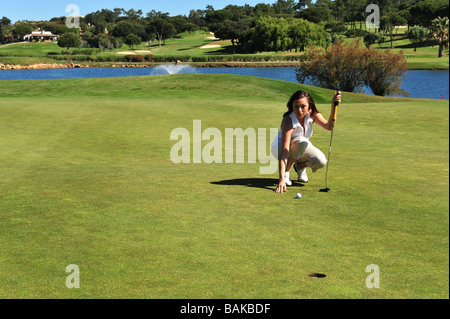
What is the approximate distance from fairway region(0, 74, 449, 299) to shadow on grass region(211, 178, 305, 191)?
0.04 metres

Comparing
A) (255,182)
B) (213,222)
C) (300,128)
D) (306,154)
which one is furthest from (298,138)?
(213,222)

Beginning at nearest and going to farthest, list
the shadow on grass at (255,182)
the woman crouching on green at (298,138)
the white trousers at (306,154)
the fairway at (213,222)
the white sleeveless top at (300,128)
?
the fairway at (213,222) < the woman crouching on green at (298,138) < the white sleeveless top at (300,128) < the white trousers at (306,154) < the shadow on grass at (255,182)

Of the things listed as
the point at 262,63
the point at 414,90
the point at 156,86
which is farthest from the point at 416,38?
the point at 156,86

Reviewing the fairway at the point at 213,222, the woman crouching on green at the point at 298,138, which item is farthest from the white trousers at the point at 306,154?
the fairway at the point at 213,222

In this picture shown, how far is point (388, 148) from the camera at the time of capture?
53.8 feet

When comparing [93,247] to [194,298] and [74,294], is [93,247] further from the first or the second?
[194,298]

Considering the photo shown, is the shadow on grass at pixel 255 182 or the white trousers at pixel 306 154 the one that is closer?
the white trousers at pixel 306 154

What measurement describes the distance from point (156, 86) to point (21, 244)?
40.6m

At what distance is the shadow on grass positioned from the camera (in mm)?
11227

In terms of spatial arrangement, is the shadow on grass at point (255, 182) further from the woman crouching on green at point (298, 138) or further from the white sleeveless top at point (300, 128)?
the white sleeveless top at point (300, 128)

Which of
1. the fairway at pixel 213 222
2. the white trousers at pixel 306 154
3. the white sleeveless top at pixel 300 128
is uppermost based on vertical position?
the white sleeveless top at pixel 300 128

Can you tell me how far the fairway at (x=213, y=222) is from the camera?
18.4ft

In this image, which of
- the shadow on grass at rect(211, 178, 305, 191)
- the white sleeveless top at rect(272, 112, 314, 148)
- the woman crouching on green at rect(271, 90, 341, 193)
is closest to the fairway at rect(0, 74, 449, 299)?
the shadow on grass at rect(211, 178, 305, 191)

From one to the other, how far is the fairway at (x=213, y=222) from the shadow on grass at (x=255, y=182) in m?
0.04
